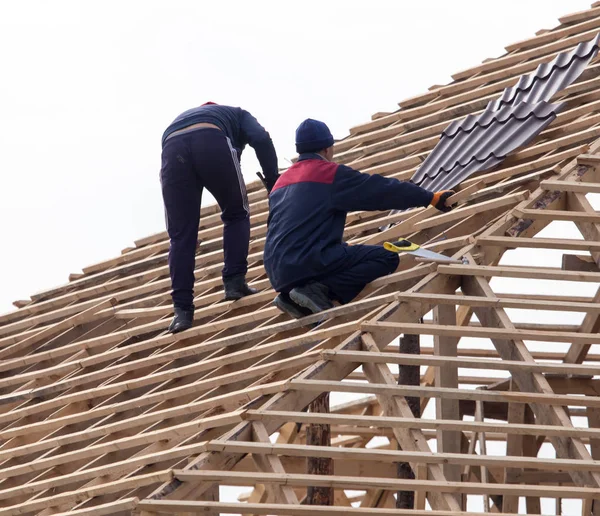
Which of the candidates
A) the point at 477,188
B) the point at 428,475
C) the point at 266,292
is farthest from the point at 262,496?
the point at 428,475

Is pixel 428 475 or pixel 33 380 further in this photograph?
pixel 33 380

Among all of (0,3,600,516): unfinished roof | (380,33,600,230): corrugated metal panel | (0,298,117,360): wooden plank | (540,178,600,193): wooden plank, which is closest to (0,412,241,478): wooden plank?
(0,3,600,516): unfinished roof

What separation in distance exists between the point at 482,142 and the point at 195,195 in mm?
2114

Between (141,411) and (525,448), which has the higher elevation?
(141,411)

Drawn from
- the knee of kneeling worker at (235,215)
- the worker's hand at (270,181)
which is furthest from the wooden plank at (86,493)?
the worker's hand at (270,181)

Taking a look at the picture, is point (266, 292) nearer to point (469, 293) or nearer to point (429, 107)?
point (469, 293)

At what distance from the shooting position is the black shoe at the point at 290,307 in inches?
303

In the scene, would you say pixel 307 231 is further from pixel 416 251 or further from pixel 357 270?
pixel 416 251

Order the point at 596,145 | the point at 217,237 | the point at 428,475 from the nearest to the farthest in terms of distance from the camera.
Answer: the point at 428,475 < the point at 596,145 < the point at 217,237

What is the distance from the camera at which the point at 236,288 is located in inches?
338

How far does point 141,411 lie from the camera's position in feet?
25.1

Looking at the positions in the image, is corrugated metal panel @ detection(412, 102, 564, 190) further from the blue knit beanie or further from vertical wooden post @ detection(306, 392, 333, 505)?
vertical wooden post @ detection(306, 392, 333, 505)

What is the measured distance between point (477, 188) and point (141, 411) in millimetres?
2566

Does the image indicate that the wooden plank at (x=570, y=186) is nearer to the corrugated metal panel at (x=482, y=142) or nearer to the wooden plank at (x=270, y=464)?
the corrugated metal panel at (x=482, y=142)
